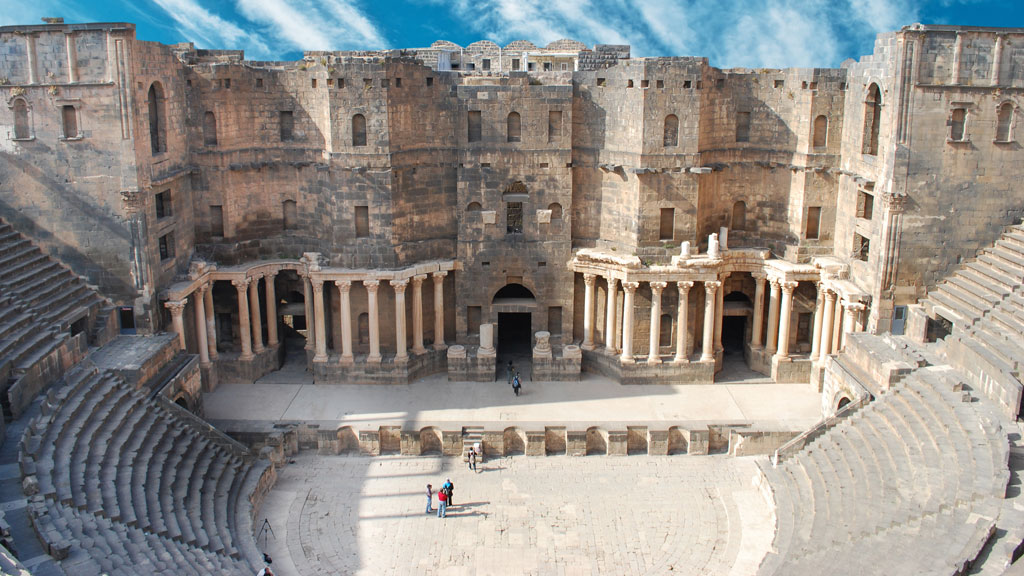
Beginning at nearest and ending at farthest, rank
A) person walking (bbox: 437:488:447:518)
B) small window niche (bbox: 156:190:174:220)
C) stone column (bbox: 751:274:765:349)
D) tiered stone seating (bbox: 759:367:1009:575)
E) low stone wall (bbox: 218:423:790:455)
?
tiered stone seating (bbox: 759:367:1009:575) → person walking (bbox: 437:488:447:518) → low stone wall (bbox: 218:423:790:455) → small window niche (bbox: 156:190:174:220) → stone column (bbox: 751:274:765:349)

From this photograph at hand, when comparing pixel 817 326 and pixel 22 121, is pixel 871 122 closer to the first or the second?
pixel 817 326

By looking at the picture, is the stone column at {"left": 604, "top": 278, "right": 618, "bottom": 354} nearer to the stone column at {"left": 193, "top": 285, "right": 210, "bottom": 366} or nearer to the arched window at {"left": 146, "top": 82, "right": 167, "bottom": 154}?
the stone column at {"left": 193, "top": 285, "right": 210, "bottom": 366}

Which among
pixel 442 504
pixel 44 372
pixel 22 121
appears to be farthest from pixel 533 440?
pixel 22 121

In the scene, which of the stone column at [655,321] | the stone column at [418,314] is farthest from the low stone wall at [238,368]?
the stone column at [655,321]

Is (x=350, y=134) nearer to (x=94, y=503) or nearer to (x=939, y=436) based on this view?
(x=94, y=503)

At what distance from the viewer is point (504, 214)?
37.9 meters

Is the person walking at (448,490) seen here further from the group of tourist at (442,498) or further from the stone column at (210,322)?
the stone column at (210,322)

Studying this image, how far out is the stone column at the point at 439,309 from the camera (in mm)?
37875

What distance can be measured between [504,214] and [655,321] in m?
7.39

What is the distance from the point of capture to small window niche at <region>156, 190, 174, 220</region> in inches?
1368

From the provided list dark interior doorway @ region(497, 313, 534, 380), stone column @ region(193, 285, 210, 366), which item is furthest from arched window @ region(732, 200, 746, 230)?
stone column @ region(193, 285, 210, 366)

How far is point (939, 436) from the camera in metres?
25.1

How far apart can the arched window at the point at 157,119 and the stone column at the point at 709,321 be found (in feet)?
69.4

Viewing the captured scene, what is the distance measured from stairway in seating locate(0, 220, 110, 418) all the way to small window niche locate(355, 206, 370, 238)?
9.58 metres
